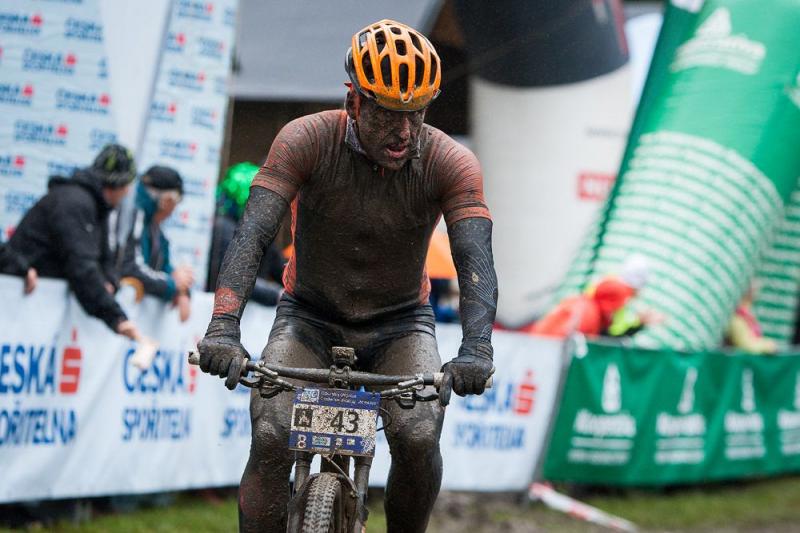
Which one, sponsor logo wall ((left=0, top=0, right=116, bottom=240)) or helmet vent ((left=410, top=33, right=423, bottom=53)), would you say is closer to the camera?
helmet vent ((left=410, top=33, right=423, bottom=53))

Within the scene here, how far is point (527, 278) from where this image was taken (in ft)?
46.0

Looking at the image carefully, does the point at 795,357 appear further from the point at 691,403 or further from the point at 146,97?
the point at 146,97

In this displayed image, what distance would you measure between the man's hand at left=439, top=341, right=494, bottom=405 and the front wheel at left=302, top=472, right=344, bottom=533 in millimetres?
514

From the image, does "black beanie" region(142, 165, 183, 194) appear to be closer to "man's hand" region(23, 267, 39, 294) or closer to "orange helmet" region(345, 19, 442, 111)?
"man's hand" region(23, 267, 39, 294)

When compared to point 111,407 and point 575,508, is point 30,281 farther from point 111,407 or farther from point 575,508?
point 575,508

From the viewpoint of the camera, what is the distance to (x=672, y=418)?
11.5 m

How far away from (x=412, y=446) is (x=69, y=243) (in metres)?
3.27

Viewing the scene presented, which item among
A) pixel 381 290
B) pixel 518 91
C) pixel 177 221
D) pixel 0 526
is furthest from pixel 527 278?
pixel 381 290

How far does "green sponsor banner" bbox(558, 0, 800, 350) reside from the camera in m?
13.1

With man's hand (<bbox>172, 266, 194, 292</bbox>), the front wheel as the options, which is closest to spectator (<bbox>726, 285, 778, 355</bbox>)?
man's hand (<bbox>172, 266, 194, 292</bbox>)

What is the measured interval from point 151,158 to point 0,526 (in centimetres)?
299

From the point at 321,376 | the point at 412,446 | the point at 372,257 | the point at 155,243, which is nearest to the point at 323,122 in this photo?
the point at 372,257

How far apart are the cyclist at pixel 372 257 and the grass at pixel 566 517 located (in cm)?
304

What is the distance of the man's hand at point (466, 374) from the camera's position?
14.4 feet
